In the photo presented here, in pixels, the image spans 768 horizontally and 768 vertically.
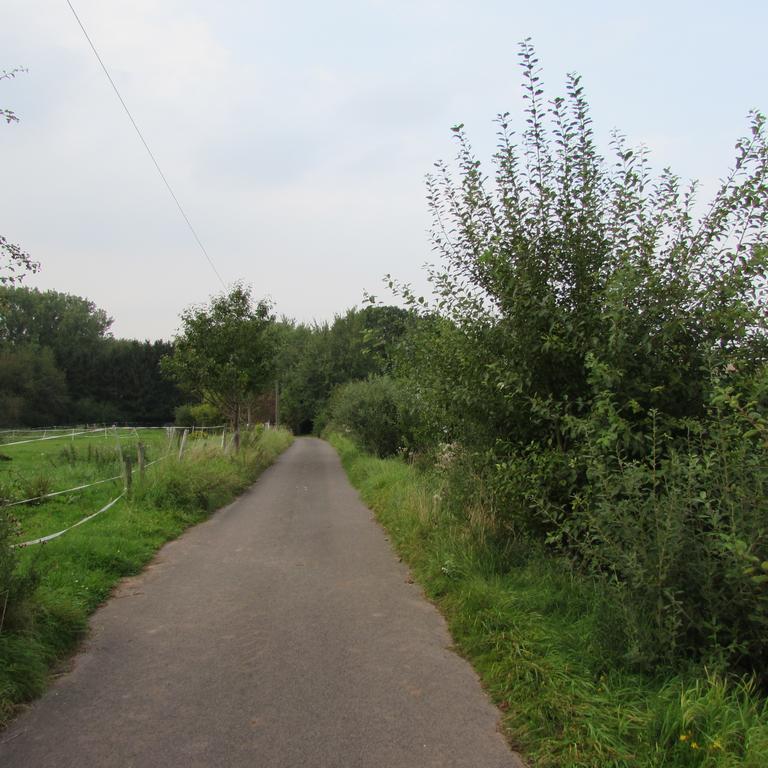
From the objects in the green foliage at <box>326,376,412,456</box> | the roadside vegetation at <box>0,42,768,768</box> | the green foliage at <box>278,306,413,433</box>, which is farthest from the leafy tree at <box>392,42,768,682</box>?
the green foliage at <box>278,306,413,433</box>

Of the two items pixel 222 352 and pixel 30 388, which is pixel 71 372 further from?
pixel 222 352

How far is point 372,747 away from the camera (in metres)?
3.51

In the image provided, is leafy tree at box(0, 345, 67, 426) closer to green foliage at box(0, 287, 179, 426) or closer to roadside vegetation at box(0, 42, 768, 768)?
green foliage at box(0, 287, 179, 426)

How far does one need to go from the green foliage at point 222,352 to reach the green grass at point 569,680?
1668cm

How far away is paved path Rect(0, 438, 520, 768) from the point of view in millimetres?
3488

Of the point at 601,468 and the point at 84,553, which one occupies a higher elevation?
the point at 601,468

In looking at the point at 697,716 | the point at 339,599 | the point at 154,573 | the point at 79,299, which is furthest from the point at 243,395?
the point at 79,299

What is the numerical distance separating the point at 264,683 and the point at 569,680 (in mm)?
1955

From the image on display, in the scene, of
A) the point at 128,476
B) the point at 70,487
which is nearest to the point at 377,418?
Result: the point at 70,487

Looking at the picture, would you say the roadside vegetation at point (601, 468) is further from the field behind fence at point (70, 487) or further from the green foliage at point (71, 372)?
the green foliage at point (71, 372)

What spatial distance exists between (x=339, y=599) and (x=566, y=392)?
3002 mm

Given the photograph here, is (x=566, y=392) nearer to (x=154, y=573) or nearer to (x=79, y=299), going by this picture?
(x=154, y=573)

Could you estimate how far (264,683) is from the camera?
435 cm

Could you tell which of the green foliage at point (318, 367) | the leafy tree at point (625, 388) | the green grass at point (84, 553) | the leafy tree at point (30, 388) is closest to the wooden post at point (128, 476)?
the green grass at point (84, 553)
